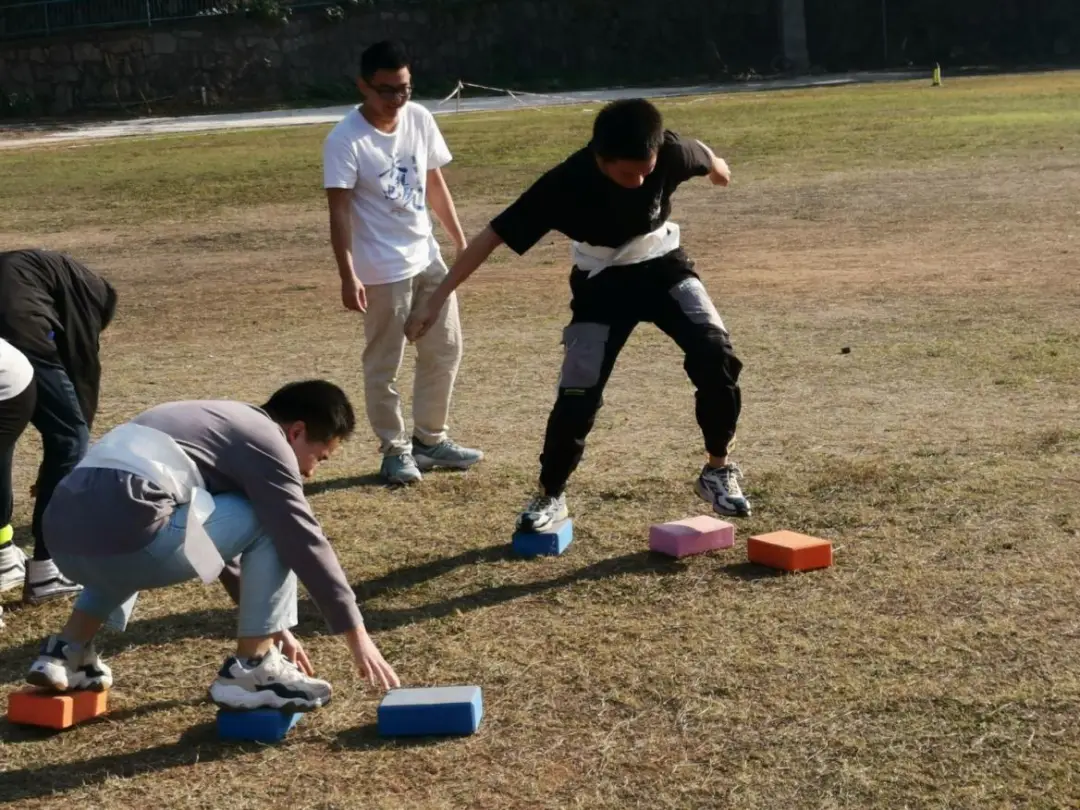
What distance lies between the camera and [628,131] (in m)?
5.25

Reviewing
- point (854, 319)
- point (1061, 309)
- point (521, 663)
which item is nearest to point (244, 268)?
point (854, 319)

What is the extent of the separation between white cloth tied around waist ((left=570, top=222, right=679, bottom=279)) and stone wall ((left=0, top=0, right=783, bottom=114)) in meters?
31.9

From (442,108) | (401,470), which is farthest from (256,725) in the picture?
(442,108)

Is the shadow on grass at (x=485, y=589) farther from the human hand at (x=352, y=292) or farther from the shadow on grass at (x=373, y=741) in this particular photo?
the human hand at (x=352, y=292)

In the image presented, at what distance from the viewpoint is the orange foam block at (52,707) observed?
13.8ft

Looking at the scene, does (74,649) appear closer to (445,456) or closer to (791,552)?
(791,552)

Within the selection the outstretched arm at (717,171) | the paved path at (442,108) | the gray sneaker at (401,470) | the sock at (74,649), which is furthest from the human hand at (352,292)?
the paved path at (442,108)

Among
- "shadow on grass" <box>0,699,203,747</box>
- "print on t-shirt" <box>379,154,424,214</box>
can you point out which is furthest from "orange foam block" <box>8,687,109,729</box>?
"print on t-shirt" <box>379,154,424,214</box>

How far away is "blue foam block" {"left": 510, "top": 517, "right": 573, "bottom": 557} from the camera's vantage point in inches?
223

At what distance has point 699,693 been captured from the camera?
433 centimetres

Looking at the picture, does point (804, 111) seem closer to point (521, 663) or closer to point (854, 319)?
point (854, 319)

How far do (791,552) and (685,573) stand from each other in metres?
0.36

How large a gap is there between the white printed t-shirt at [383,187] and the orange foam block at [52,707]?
9.24ft

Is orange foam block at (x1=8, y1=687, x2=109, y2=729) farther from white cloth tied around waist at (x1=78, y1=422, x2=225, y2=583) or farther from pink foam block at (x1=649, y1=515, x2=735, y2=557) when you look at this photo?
pink foam block at (x1=649, y1=515, x2=735, y2=557)
